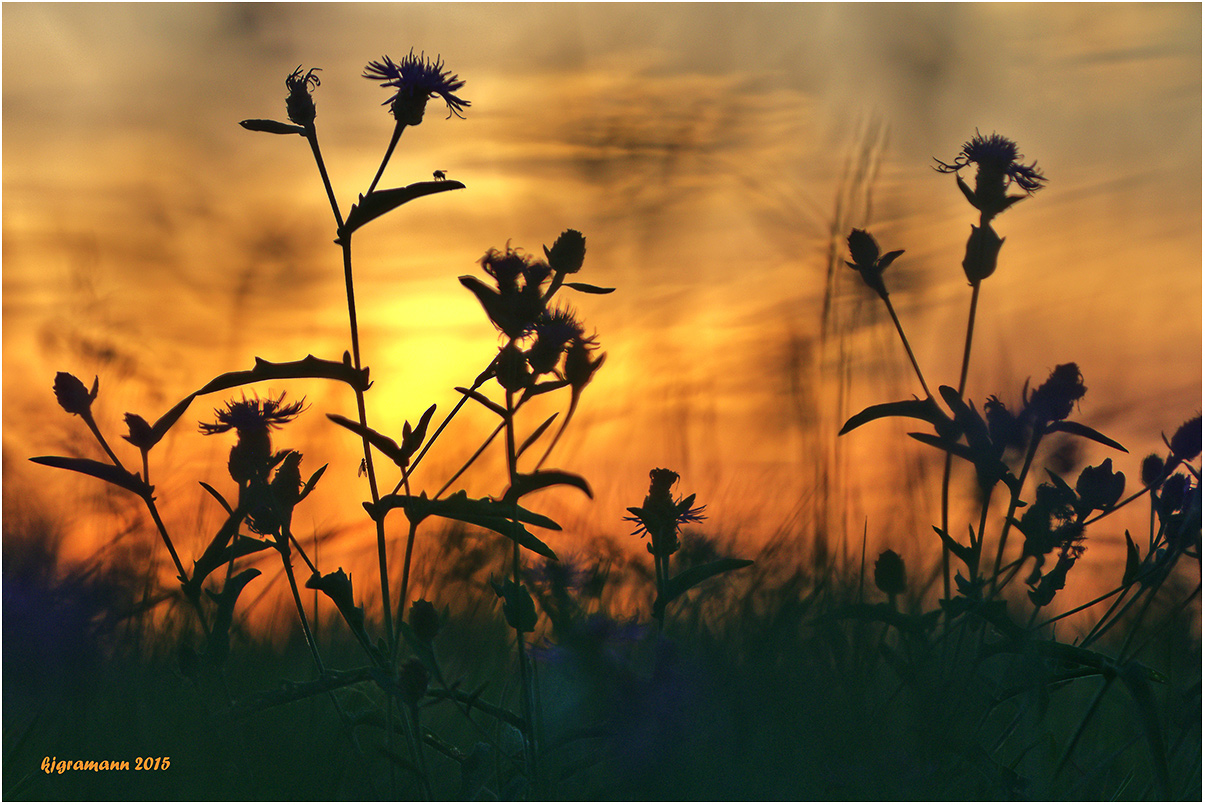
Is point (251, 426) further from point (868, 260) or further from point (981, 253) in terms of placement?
point (981, 253)

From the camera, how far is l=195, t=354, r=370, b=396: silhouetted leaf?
133cm

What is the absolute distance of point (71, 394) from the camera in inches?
59.4

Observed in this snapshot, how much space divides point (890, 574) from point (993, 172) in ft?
2.53

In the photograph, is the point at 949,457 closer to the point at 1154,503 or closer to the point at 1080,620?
the point at 1154,503

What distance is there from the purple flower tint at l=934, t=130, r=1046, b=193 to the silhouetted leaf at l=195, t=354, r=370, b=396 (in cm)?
117

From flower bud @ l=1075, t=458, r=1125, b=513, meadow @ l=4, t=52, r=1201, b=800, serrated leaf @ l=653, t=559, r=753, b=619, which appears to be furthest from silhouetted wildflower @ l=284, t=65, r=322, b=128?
flower bud @ l=1075, t=458, r=1125, b=513

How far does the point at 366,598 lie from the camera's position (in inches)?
86.9

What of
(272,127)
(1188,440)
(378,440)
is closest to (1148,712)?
(1188,440)

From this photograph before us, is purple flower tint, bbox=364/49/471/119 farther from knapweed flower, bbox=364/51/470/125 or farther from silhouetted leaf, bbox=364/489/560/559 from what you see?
silhouetted leaf, bbox=364/489/560/559

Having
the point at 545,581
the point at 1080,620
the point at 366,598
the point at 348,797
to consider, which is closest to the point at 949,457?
the point at 1080,620

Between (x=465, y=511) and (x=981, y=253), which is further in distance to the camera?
(x=981, y=253)

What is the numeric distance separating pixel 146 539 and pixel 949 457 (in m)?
1.71

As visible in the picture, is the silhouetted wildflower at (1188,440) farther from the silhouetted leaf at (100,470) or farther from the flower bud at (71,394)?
the flower bud at (71,394)

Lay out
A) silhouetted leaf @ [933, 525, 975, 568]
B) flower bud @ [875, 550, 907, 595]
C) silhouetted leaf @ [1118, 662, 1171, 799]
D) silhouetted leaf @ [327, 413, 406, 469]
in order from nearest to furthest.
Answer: silhouetted leaf @ [1118, 662, 1171, 799]
silhouetted leaf @ [327, 413, 406, 469]
silhouetted leaf @ [933, 525, 975, 568]
flower bud @ [875, 550, 907, 595]
